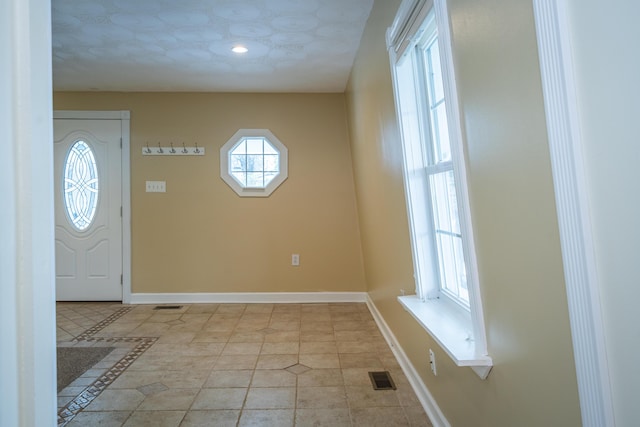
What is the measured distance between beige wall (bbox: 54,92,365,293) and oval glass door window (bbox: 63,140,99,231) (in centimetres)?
44

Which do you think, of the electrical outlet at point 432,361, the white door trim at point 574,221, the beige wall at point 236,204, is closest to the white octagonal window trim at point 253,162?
the beige wall at point 236,204

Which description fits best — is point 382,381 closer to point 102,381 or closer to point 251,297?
point 102,381

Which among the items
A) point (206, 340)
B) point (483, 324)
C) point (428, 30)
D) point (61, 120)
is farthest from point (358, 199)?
point (61, 120)

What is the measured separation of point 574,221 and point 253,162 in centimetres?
354

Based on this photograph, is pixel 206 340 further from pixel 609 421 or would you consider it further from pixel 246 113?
pixel 609 421

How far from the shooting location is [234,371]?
2215 millimetres

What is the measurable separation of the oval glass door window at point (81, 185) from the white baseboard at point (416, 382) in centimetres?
337

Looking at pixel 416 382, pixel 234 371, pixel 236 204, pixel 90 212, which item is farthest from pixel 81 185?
pixel 416 382

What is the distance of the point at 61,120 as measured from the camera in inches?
148

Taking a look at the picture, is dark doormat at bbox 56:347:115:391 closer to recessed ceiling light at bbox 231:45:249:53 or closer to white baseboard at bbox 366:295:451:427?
white baseboard at bbox 366:295:451:427

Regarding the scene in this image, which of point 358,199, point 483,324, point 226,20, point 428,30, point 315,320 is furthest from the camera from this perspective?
point 358,199

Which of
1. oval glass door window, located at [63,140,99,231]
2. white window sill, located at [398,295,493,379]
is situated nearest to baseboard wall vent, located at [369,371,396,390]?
white window sill, located at [398,295,493,379]

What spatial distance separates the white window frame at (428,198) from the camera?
3.63 ft

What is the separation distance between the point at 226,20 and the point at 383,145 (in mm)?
1436
